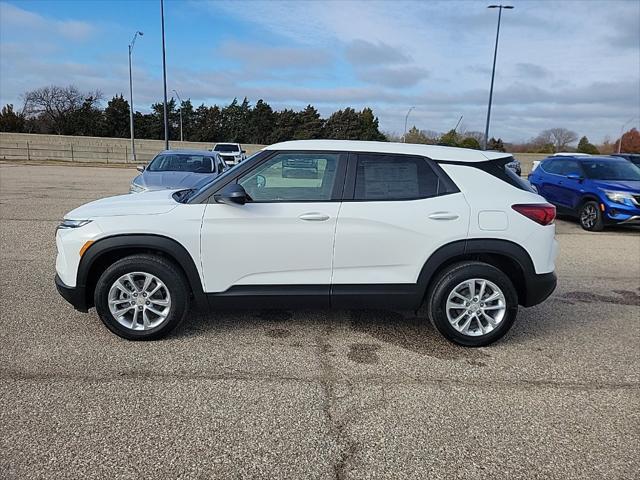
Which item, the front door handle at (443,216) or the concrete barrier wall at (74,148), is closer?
the front door handle at (443,216)

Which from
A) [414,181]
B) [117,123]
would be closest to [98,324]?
[414,181]

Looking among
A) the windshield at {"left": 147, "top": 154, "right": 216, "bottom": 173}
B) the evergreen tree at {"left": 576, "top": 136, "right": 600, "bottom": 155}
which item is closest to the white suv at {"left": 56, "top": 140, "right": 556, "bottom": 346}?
the windshield at {"left": 147, "top": 154, "right": 216, "bottom": 173}

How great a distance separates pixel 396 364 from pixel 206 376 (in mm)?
1490

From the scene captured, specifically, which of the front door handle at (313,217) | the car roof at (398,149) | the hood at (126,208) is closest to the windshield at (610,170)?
the car roof at (398,149)

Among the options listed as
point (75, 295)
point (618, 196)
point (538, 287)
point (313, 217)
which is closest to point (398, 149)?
point (313, 217)

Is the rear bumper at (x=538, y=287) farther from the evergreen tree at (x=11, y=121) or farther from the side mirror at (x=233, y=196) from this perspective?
the evergreen tree at (x=11, y=121)

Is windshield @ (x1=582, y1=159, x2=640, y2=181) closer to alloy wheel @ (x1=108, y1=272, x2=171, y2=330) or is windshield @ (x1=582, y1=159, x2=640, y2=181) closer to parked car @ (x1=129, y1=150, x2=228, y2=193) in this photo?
parked car @ (x1=129, y1=150, x2=228, y2=193)

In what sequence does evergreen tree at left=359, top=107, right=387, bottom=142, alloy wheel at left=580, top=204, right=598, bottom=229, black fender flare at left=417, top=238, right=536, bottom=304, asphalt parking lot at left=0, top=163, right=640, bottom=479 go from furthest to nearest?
1. evergreen tree at left=359, top=107, right=387, bottom=142
2. alloy wheel at left=580, top=204, right=598, bottom=229
3. black fender flare at left=417, top=238, right=536, bottom=304
4. asphalt parking lot at left=0, top=163, right=640, bottom=479

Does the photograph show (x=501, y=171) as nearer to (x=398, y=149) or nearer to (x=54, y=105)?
(x=398, y=149)

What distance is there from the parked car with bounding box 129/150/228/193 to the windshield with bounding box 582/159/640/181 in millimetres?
8472

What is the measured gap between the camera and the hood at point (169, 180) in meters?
9.14

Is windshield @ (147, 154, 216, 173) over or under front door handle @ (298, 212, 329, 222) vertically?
over

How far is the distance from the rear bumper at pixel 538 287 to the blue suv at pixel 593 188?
757 cm

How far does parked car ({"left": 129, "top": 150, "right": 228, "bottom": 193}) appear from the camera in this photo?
9258mm
